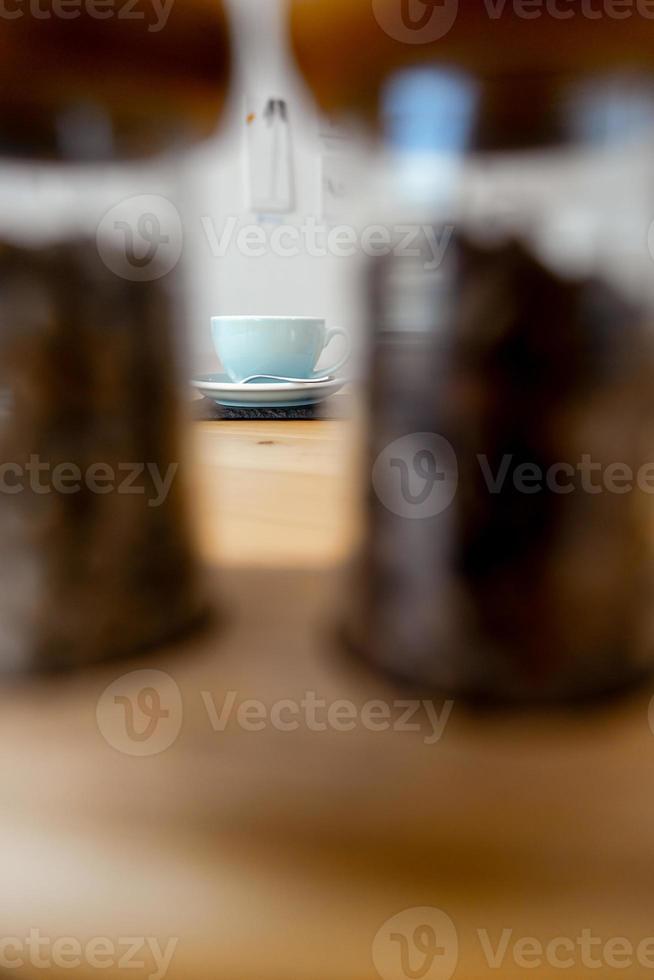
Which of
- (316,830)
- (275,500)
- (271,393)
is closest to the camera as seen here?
(316,830)

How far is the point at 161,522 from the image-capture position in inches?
8.7

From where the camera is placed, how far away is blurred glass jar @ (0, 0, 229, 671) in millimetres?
187

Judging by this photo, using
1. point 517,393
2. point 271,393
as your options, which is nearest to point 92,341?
point 517,393

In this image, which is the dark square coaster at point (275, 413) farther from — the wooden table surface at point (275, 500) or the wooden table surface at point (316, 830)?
the wooden table surface at point (316, 830)

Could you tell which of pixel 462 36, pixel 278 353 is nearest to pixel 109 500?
pixel 462 36

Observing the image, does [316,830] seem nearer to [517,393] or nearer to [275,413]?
[517,393]

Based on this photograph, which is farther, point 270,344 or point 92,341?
point 270,344

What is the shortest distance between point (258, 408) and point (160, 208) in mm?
315

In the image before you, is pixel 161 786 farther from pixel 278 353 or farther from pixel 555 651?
pixel 278 353

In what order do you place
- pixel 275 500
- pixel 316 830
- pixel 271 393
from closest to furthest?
pixel 316 830
pixel 275 500
pixel 271 393

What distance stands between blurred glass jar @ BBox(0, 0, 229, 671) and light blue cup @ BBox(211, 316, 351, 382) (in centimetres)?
28

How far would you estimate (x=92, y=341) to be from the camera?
200 millimetres

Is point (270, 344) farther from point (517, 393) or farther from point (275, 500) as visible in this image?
point (517, 393)

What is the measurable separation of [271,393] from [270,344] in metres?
0.04
